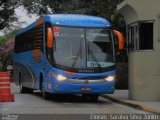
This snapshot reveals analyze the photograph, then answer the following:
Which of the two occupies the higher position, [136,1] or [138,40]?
[136,1]

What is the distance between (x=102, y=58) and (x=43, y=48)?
2.73 meters

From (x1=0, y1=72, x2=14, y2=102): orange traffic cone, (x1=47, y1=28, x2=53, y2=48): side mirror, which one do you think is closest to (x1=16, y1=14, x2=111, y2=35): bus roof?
Result: (x1=47, y1=28, x2=53, y2=48): side mirror

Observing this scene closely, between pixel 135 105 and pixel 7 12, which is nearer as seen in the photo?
pixel 135 105

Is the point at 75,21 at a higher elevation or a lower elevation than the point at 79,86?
higher

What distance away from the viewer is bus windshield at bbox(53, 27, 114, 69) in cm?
2027

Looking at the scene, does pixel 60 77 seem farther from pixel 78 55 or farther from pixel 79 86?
pixel 78 55

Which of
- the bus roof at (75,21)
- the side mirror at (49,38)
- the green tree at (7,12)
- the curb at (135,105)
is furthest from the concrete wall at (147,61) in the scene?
the green tree at (7,12)

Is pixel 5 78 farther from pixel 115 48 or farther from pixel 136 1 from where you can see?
pixel 136 1

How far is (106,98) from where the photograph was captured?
24.3 metres

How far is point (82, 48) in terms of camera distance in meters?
20.5

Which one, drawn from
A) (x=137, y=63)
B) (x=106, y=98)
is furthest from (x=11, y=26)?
(x=137, y=63)

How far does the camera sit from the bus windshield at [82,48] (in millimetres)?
20266

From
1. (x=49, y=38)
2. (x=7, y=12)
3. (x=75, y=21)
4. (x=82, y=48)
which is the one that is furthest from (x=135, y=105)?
(x=7, y=12)

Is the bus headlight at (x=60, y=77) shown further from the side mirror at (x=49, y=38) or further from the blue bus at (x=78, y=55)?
the side mirror at (x=49, y=38)
